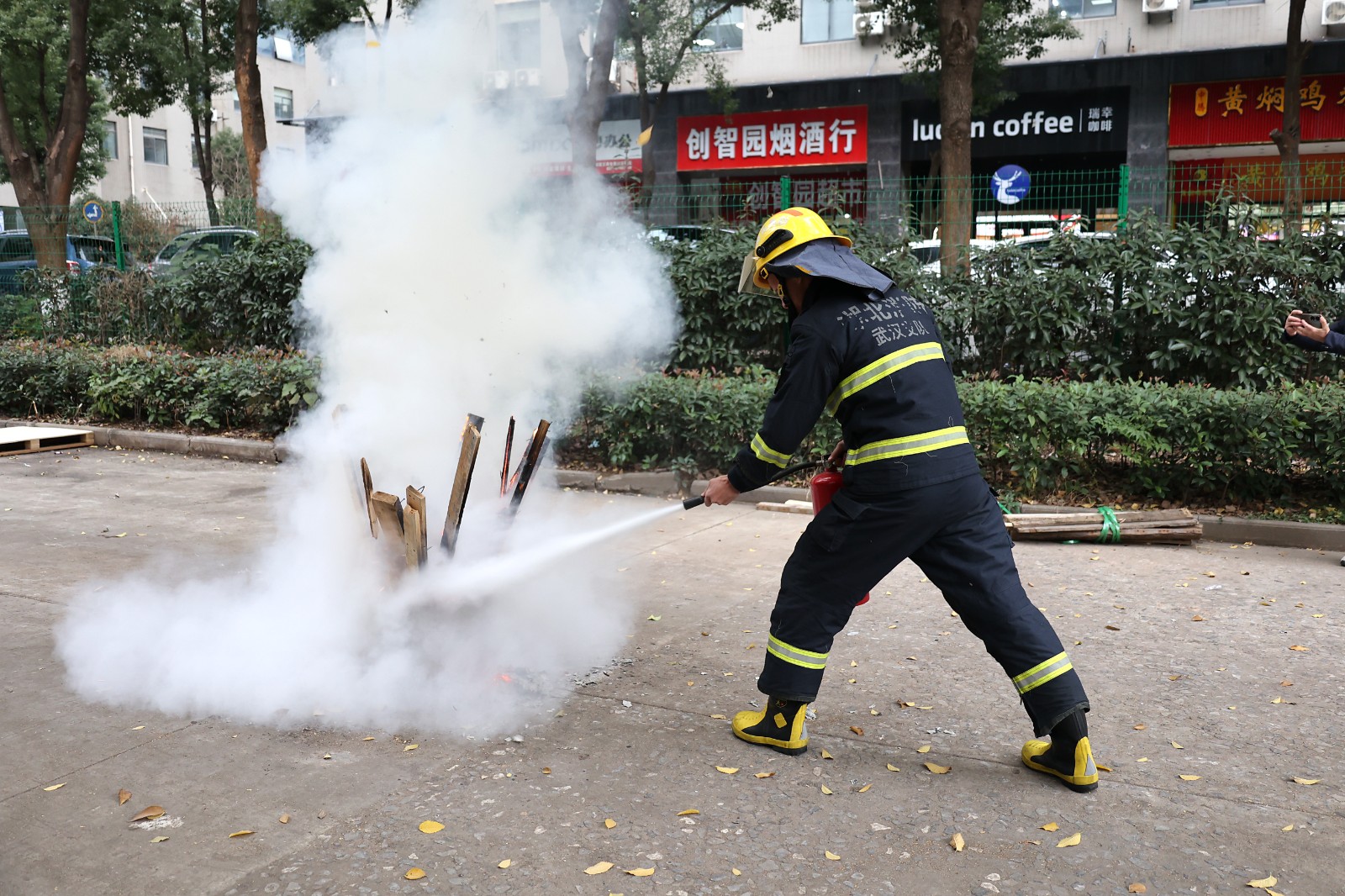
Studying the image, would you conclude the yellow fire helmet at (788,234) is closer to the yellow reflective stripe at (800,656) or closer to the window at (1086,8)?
the yellow reflective stripe at (800,656)

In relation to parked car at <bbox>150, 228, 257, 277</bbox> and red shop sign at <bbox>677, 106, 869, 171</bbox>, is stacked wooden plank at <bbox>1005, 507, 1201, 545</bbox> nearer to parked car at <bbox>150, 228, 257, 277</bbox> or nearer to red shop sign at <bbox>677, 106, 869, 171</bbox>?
parked car at <bbox>150, 228, 257, 277</bbox>

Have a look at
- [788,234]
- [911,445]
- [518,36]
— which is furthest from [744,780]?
[518,36]

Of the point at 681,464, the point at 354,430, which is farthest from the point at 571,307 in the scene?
the point at 681,464

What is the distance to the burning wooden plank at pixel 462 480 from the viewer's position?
405 centimetres

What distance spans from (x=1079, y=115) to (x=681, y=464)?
16042 millimetres

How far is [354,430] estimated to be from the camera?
4.44 m

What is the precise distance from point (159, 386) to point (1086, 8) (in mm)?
17869

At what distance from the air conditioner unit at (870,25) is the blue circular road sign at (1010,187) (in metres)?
12.2

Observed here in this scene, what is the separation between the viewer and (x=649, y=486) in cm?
773

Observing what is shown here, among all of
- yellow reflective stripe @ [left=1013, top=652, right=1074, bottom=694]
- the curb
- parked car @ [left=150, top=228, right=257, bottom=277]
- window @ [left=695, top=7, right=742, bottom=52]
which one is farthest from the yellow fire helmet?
window @ [left=695, top=7, right=742, bottom=52]

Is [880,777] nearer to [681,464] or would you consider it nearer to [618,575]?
[618,575]

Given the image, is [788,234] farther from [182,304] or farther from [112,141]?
[112,141]

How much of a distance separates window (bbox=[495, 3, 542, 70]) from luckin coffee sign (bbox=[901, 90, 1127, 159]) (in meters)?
16.8

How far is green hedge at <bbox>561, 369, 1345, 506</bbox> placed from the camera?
20.8ft
